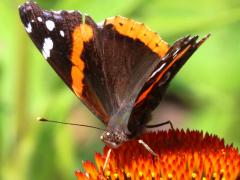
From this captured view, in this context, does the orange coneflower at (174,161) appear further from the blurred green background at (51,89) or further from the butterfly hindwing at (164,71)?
the blurred green background at (51,89)

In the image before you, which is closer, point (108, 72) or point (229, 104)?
point (108, 72)

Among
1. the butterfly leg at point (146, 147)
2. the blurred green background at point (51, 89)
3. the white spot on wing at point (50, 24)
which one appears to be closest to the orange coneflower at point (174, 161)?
the butterfly leg at point (146, 147)

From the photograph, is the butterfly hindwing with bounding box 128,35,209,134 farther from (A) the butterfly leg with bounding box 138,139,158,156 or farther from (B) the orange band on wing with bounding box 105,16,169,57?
(B) the orange band on wing with bounding box 105,16,169,57

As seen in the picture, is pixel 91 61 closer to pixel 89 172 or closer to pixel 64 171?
pixel 89 172

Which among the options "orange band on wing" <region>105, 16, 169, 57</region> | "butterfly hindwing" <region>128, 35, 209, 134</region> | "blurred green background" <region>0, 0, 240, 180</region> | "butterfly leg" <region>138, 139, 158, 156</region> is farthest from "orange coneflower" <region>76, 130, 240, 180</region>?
"blurred green background" <region>0, 0, 240, 180</region>

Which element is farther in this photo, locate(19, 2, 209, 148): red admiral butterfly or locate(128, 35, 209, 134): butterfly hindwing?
locate(19, 2, 209, 148): red admiral butterfly

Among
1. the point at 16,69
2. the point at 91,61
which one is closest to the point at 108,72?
the point at 91,61
